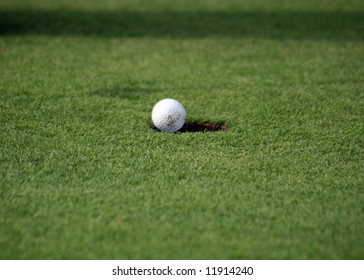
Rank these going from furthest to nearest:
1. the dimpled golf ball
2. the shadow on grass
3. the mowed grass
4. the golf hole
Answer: the shadow on grass, the golf hole, the dimpled golf ball, the mowed grass

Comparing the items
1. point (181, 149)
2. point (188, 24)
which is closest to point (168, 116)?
point (181, 149)

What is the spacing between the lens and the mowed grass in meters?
2.81

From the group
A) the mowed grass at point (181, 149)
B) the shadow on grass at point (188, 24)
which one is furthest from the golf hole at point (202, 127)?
the shadow on grass at point (188, 24)

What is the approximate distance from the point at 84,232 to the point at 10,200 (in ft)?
2.30

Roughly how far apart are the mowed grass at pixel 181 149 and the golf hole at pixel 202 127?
0.06 metres

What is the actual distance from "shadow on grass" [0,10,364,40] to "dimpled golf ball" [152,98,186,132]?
4.50 m

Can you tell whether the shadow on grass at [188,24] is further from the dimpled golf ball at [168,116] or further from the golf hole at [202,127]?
the dimpled golf ball at [168,116]

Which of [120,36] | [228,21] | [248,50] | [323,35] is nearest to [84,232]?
[248,50]

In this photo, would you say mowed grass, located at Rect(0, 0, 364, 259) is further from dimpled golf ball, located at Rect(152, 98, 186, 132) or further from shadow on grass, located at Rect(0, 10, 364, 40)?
shadow on grass, located at Rect(0, 10, 364, 40)

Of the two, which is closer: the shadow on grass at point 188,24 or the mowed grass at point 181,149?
the mowed grass at point 181,149

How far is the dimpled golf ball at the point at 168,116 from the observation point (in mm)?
4205

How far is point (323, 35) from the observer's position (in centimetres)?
858

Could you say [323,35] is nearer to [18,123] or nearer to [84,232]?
[18,123]

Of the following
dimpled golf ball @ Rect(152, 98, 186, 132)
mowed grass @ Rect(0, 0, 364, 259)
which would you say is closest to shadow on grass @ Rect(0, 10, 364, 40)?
mowed grass @ Rect(0, 0, 364, 259)
